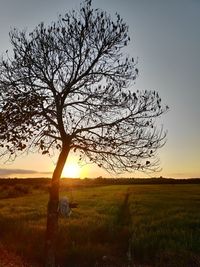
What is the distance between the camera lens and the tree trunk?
23.1 meters

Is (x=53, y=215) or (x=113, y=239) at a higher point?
(x=53, y=215)

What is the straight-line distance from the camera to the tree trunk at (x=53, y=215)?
75.9 feet

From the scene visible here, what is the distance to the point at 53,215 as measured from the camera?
23.6 m

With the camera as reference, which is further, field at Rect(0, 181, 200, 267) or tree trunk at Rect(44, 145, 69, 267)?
field at Rect(0, 181, 200, 267)

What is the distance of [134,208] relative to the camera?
144 ft

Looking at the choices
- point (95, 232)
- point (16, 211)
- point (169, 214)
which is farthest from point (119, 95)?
point (16, 211)

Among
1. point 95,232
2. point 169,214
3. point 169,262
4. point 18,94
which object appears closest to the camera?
point 18,94

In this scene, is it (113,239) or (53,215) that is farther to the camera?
(113,239)

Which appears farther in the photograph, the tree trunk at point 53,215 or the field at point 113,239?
the field at point 113,239

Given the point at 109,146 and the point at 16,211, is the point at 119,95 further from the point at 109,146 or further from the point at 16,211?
the point at 16,211

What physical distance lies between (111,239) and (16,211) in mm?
14957

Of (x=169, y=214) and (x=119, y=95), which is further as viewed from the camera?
(x=169, y=214)

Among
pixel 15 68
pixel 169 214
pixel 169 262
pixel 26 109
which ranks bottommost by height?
pixel 169 262

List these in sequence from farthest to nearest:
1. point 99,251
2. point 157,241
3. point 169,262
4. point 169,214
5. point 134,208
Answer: point 134,208, point 169,214, point 157,241, point 99,251, point 169,262
